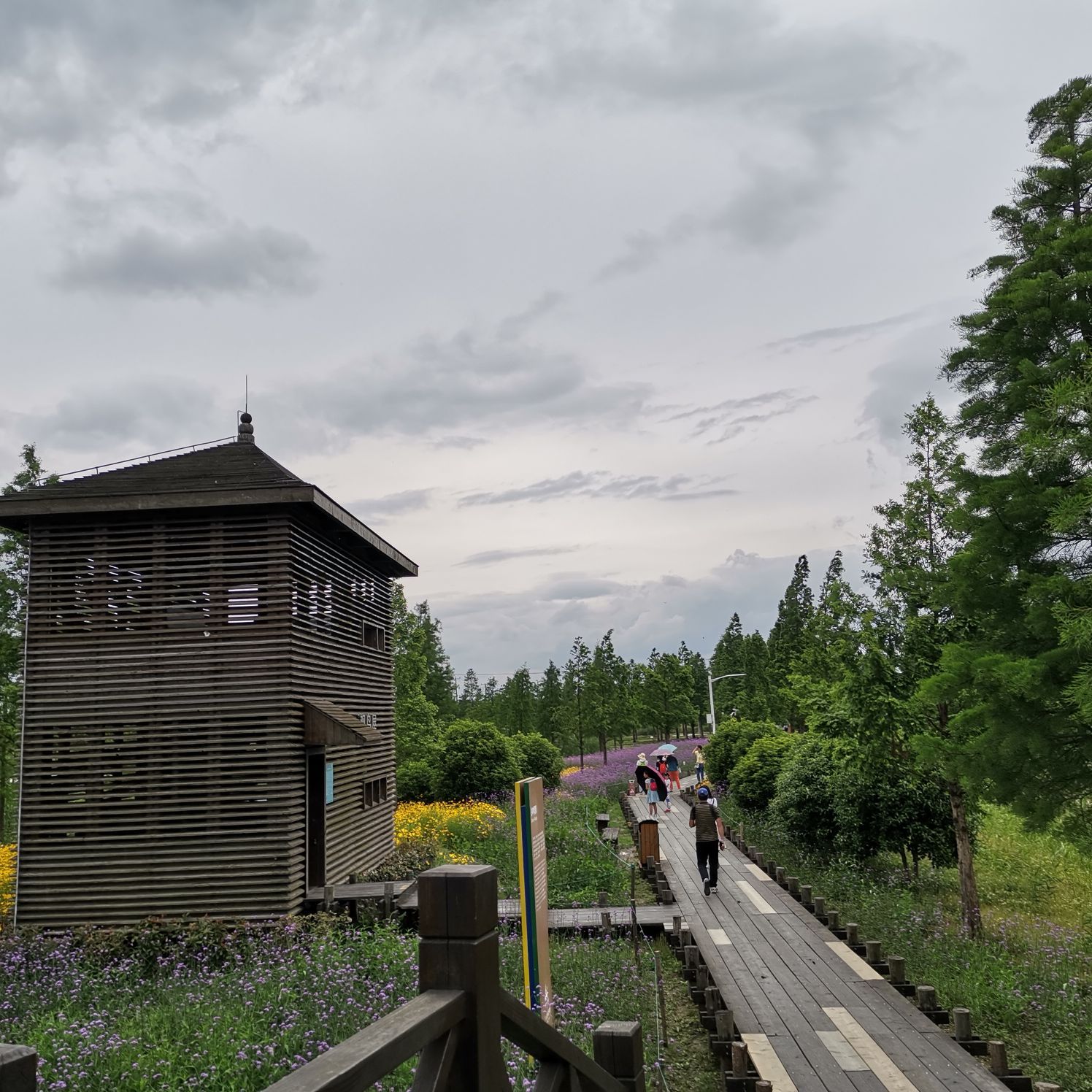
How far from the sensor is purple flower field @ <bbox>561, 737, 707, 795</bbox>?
3766 centimetres

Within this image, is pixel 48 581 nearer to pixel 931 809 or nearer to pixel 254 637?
pixel 254 637

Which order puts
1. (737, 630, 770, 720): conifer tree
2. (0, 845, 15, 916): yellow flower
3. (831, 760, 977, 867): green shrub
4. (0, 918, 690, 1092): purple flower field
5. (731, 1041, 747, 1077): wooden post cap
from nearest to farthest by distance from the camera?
(0, 918, 690, 1092): purple flower field, (731, 1041, 747, 1077): wooden post cap, (0, 845, 15, 916): yellow flower, (831, 760, 977, 867): green shrub, (737, 630, 770, 720): conifer tree

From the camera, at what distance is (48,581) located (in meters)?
14.5

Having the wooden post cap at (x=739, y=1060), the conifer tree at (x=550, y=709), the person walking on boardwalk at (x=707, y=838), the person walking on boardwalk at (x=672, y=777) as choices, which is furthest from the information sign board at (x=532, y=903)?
the conifer tree at (x=550, y=709)

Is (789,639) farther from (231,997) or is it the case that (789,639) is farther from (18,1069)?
(18,1069)

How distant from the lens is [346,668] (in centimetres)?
1753

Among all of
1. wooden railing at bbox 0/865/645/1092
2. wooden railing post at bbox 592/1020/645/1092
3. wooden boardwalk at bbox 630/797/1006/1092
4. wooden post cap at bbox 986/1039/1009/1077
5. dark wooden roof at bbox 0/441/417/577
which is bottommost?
wooden boardwalk at bbox 630/797/1006/1092

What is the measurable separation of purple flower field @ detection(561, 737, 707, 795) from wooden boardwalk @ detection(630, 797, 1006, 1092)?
71.4ft

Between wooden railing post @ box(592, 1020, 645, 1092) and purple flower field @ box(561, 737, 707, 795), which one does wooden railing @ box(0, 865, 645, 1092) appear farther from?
purple flower field @ box(561, 737, 707, 795)

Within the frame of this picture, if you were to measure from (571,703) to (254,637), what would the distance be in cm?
4405

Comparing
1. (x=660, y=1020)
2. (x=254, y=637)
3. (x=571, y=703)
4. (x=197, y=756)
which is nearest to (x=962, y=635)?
(x=660, y=1020)

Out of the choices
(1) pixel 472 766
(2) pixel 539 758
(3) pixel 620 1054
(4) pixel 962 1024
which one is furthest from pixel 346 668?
(2) pixel 539 758

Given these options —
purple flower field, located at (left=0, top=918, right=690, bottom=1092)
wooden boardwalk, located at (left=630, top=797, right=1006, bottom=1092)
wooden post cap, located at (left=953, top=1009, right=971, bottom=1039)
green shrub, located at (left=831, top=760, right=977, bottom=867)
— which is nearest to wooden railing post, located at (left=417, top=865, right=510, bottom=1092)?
purple flower field, located at (left=0, top=918, right=690, bottom=1092)

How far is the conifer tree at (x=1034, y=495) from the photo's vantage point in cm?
871
